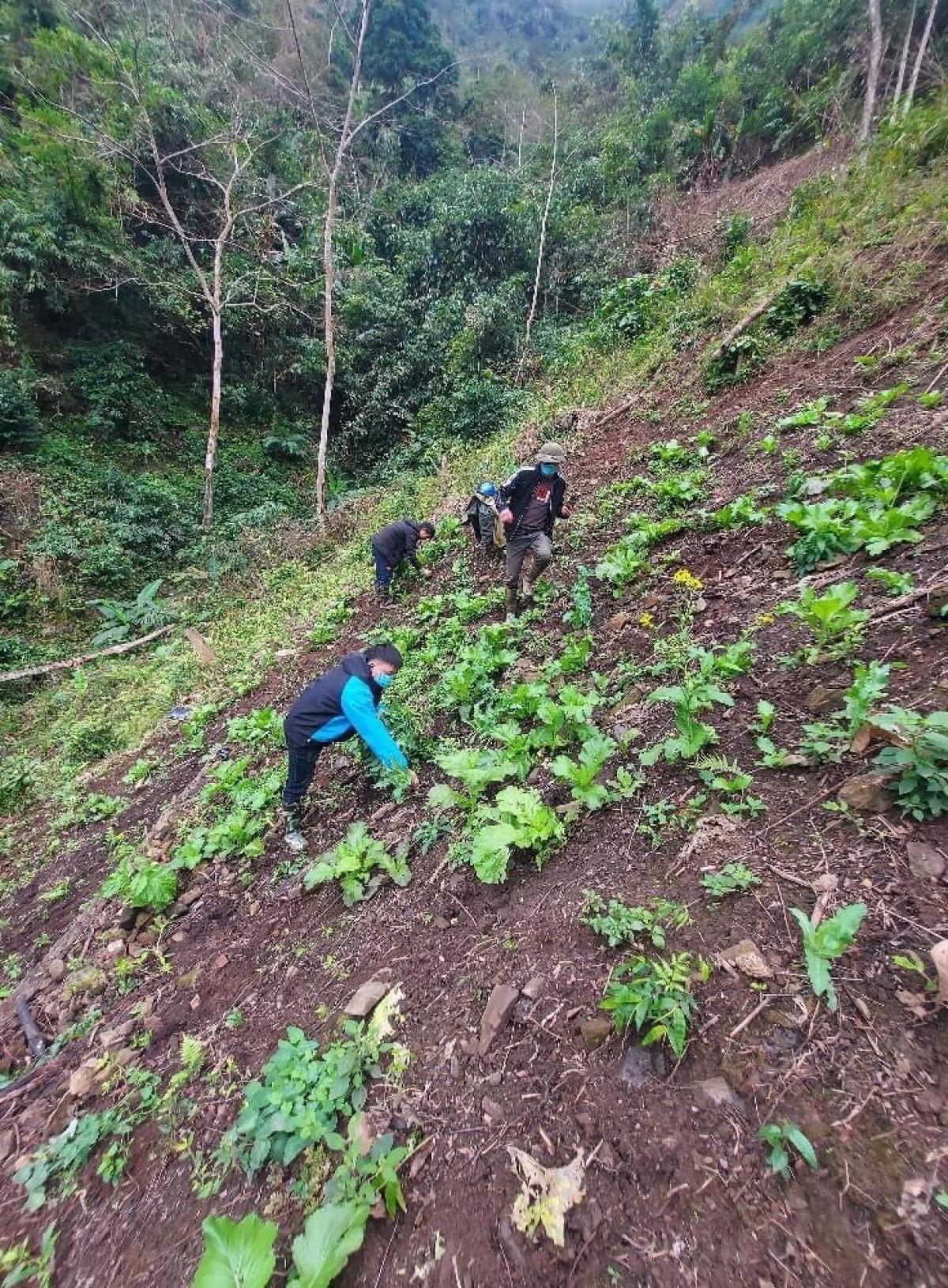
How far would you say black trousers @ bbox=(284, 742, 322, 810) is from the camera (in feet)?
13.4

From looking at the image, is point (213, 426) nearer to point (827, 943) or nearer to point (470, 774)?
point (470, 774)

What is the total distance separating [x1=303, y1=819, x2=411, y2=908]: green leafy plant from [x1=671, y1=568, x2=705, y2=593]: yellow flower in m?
2.98

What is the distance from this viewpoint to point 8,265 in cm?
1323

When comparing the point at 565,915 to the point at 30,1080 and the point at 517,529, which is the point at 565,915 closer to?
the point at 30,1080

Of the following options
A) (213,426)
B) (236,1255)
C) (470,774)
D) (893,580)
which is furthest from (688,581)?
(213,426)

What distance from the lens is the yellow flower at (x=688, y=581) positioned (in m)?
4.42

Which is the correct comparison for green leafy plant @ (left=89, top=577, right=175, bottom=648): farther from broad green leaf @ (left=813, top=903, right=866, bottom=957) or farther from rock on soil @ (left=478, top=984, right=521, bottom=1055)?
broad green leaf @ (left=813, top=903, right=866, bottom=957)

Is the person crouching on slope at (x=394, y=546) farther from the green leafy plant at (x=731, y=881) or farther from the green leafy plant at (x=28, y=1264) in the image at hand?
the green leafy plant at (x=28, y=1264)

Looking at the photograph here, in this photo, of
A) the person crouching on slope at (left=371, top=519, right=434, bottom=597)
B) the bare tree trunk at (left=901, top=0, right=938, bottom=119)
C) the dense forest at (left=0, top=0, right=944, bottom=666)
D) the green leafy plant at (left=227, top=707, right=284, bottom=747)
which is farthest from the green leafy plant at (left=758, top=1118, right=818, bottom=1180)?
the bare tree trunk at (left=901, top=0, right=938, bottom=119)

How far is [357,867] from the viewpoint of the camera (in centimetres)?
330

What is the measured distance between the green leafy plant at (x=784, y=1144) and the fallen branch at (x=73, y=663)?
11469 millimetres

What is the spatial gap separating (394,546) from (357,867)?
235 inches

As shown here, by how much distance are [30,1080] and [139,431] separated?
16418 mm

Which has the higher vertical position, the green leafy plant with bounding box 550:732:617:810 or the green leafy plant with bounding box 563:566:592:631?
the green leafy plant with bounding box 563:566:592:631
